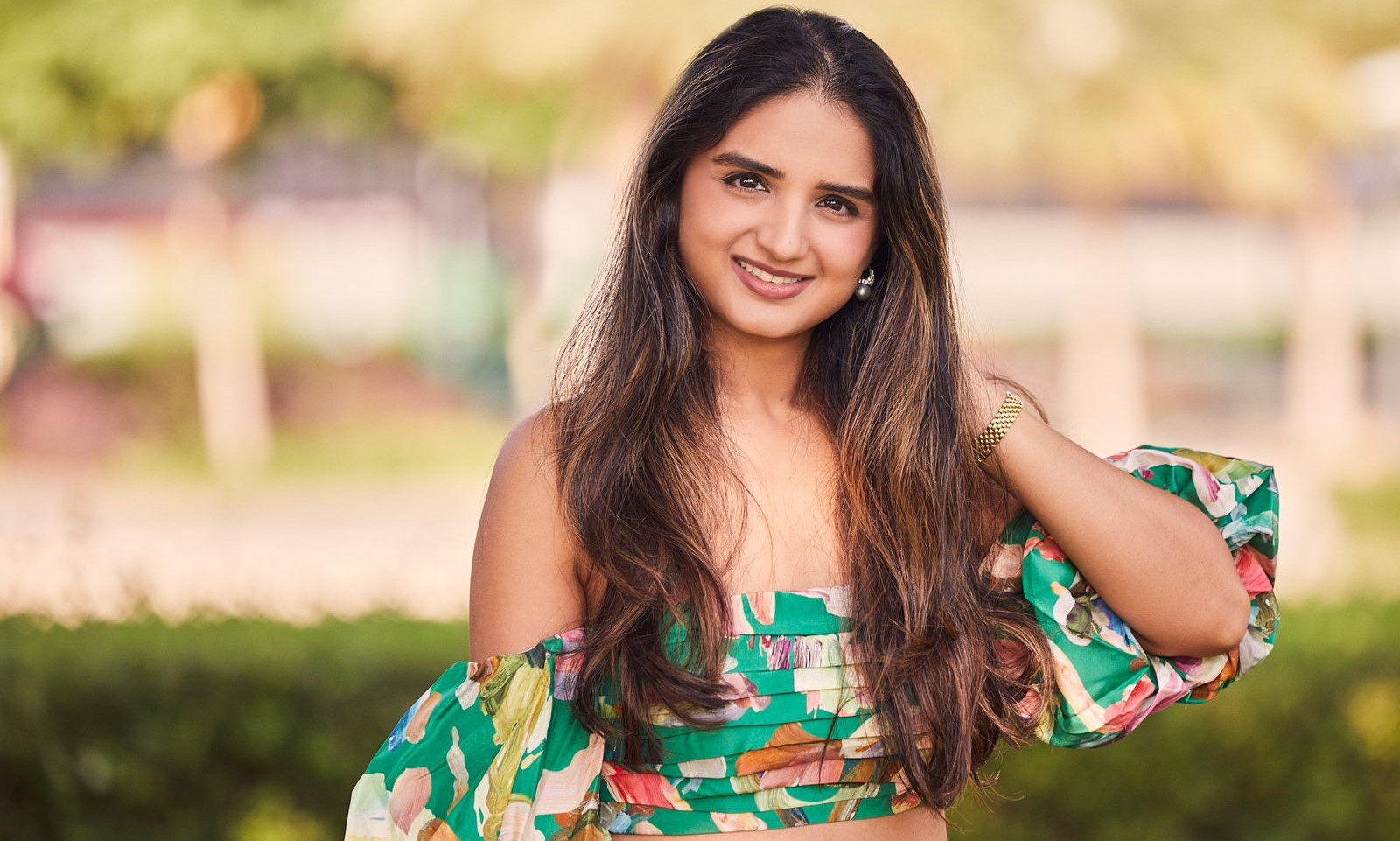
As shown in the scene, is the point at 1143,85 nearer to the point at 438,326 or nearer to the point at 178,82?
the point at 178,82

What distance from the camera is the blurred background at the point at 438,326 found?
447 cm

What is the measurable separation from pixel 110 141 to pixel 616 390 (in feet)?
37.1

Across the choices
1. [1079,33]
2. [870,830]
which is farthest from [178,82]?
[870,830]

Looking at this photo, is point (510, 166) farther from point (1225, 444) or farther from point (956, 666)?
point (956, 666)

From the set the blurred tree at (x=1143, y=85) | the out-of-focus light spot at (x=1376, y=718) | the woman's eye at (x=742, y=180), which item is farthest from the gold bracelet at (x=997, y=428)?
the blurred tree at (x=1143, y=85)

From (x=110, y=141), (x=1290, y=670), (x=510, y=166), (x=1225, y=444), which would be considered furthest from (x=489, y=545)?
(x=1225, y=444)

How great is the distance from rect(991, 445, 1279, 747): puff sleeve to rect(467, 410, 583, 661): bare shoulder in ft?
2.28

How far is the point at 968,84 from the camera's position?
1045cm

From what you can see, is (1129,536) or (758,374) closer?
(1129,536)

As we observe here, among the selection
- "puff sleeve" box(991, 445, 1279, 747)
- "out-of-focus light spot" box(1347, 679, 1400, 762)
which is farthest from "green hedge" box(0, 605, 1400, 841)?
"puff sleeve" box(991, 445, 1279, 747)

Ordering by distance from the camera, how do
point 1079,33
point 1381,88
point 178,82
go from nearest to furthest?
point 1079,33
point 178,82
point 1381,88

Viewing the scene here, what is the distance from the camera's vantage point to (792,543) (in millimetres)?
2389

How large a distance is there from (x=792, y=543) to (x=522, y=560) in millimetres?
419

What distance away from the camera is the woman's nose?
2215 mm
